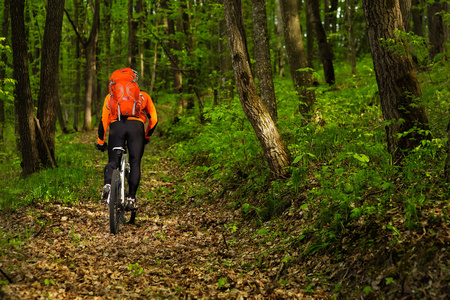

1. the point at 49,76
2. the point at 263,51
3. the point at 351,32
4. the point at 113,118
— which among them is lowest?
the point at 113,118

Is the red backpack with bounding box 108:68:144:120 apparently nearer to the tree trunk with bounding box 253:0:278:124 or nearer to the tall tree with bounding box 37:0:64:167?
the tree trunk with bounding box 253:0:278:124

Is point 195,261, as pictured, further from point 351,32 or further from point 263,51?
point 351,32

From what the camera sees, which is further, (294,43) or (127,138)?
(294,43)

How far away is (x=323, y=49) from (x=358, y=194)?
30.7 feet

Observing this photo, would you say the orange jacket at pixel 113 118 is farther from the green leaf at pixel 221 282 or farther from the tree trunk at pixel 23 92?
the tree trunk at pixel 23 92

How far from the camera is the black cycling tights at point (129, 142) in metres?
5.97

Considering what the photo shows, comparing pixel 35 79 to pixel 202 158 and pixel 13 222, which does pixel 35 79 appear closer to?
pixel 202 158

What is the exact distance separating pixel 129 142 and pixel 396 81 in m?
4.16

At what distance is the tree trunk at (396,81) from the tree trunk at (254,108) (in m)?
2.02

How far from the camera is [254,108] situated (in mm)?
6684

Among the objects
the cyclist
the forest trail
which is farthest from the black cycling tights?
the forest trail

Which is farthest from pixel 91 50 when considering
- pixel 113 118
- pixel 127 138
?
pixel 127 138

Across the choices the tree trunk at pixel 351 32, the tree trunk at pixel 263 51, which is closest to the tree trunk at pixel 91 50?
the tree trunk at pixel 351 32

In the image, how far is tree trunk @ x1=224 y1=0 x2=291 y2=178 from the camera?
668 cm
